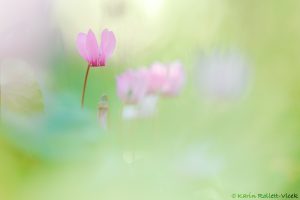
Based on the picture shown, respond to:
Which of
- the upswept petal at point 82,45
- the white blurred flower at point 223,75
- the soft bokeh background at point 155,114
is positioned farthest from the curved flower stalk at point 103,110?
the white blurred flower at point 223,75

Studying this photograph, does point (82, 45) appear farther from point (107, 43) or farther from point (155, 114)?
point (155, 114)

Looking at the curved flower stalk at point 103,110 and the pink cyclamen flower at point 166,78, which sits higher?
the pink cyclamen flower at point 166,78

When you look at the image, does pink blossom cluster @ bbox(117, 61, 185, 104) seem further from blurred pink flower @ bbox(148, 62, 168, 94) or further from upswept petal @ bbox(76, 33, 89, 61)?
upswept petal @ bbox(76, 33, 89, 61)

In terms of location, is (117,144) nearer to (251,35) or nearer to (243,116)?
(243,116)

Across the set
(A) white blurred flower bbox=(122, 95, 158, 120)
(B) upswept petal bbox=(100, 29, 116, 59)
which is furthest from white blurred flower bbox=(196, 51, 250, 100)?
(B) upswept petal bbox=(100, 29, 116, 59)

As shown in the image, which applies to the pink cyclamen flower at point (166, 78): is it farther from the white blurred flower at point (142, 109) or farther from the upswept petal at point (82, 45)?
the upswept petal at point (82, 45)

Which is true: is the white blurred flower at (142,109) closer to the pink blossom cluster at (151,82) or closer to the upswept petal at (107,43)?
the pink blossom cluster at (151,82)

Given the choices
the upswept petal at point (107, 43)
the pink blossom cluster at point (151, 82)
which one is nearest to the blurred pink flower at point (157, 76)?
the pink blossom cluster at point (151, 82)
